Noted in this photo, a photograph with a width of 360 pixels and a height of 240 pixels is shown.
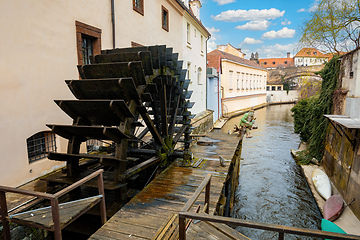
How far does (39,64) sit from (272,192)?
838 cm

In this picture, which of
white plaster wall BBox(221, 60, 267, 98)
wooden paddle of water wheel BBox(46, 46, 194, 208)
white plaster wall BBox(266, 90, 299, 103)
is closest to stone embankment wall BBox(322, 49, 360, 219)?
wooden paddle of water wheel BBox(46, 46, 194, 208)

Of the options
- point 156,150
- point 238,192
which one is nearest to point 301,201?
point 238,192

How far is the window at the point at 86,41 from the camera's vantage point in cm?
609

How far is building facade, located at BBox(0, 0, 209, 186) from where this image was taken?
177 inches

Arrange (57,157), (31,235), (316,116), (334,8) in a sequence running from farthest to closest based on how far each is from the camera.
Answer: (316,116)
(334,8)
(57,157)
(31,235)

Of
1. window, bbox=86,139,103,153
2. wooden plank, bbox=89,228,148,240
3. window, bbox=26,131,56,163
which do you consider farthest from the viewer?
window, bbox=86,139,103,153

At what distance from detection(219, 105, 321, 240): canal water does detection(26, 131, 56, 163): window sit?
17.7 ft

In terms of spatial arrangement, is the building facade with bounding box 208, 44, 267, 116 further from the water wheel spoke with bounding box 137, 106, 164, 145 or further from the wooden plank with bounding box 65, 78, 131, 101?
the wooden plank with bounding box 65, 78, 131, 101

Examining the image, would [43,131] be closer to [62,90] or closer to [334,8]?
[62,90]

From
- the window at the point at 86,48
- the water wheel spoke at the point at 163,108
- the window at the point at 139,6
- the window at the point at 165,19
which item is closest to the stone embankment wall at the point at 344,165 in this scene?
the water wheel spoke at the point at 163,108

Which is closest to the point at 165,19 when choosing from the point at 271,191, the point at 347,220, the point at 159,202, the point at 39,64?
the point at 39,64

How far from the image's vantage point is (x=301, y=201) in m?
8.23

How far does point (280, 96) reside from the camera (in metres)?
45.0

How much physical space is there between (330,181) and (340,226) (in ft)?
8.29
